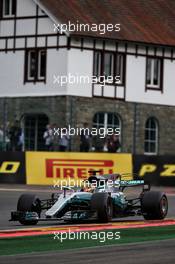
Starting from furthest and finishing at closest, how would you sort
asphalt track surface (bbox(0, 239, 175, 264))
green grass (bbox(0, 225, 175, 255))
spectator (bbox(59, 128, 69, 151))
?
spectator (bbox(59, 128, 69, 151)) < green grass (bbox(0, 225, 175, 255)) < asphalt track surface (bbox(0, 239, 175, 264))

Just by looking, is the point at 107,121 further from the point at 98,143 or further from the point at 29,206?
the point at 29,206

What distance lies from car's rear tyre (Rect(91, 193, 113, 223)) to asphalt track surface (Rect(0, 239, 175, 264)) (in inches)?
143

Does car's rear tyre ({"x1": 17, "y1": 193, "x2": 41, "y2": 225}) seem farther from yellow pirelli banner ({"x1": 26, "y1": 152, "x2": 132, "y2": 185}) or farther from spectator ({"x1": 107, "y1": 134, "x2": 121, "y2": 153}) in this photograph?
spectator ({"x1": 107, "y1": 134, "x2": 121, "y2": 153})

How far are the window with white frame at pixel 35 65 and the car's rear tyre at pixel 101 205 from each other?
26602 mm

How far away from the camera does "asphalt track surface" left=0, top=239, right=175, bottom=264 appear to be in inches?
518

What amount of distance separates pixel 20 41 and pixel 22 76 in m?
1.58

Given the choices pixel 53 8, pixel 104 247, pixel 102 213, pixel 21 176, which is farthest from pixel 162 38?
pixel 104 247

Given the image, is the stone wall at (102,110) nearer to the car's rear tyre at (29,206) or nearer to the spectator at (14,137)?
the spectator at (14,137)

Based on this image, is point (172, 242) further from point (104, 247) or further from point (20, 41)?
point (20, 41)

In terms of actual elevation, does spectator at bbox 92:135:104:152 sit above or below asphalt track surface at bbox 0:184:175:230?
above

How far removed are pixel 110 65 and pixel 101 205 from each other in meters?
27.7

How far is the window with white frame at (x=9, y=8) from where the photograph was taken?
1811 inches

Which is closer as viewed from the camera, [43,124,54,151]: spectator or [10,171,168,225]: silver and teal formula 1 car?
[10,171,168,225]: silver and teal formula 1 car

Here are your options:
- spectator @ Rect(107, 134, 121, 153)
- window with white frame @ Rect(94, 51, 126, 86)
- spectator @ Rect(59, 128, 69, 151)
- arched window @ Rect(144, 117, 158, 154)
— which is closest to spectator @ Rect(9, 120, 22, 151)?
spectator @ Rect(59, 128, 69, 151)
